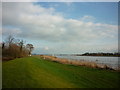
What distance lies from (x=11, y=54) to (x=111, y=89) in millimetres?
42228

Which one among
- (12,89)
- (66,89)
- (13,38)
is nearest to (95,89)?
(66,89)

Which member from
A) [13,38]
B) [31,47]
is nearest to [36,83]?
[13,38]

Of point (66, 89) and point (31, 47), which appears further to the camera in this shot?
point (31, 47)

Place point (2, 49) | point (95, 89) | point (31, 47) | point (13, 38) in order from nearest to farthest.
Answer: point (95, 89) < point (2, 49) < point (13, 38) < point (31, 47)

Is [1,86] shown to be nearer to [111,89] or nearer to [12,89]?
[12,89]

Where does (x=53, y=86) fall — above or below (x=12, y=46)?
below

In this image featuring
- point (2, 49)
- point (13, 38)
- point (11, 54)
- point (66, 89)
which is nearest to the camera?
point (66, 89)

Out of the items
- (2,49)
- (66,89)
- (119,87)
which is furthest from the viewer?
(2,49)

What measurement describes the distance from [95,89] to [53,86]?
3.02 metres

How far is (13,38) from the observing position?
60531 mm

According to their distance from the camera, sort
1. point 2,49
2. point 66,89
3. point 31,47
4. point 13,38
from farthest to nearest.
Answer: point 31,47
point 13,38
point 2,49
point 66,89

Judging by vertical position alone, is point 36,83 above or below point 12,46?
below

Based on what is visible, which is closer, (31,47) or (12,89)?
(12,89)

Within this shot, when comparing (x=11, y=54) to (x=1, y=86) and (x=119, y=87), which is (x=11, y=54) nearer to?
(x=1, y=86)
